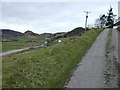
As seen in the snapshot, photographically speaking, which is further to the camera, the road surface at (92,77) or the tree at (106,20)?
the tree at (106,20)

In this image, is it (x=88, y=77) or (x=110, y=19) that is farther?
(x=110, y=19)

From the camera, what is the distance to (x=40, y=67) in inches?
771

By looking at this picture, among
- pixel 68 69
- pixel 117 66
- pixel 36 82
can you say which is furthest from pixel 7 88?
pixel 117 66

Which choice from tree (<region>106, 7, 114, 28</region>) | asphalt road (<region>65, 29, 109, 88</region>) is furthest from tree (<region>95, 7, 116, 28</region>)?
asphalt road (<region>65, 29, 109, 88</region>)

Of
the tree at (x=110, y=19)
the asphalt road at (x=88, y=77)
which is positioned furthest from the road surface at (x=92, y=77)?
the tree at (x=110, y=19)

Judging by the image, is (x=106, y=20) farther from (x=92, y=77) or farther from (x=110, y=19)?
(x=92, y=77)

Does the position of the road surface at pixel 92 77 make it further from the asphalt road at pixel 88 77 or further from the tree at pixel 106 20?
the tree at pixel 106 20

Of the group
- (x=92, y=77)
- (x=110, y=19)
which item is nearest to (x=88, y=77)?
(x=92, y=77)

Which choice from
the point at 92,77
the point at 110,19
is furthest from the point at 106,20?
the point at 92,77

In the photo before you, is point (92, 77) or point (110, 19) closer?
point (92, 77)

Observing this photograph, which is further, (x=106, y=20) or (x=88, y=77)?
(x=106, y=20)

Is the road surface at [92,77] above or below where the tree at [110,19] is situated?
below

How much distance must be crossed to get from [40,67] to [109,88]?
5349mm

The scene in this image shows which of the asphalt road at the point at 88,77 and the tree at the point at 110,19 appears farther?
the tree at the point at 110,19
